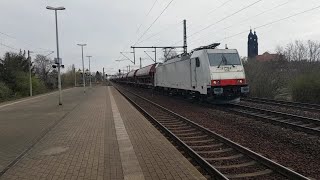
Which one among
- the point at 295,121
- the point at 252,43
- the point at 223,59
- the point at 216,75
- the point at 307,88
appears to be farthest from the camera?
the point at 252,43

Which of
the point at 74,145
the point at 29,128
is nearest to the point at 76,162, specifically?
the point at 74,145

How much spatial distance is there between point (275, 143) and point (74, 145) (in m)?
5.07

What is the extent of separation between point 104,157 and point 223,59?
546 inches

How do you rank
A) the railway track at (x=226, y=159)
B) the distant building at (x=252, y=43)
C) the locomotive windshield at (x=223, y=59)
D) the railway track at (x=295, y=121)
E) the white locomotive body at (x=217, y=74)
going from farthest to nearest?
the distant building at (x=252, y=43), the locomotive windshield at (x=223, y=59), the white locomotive body at (x=217, y=74), the railway track at (x=295, y=121), the railway track at (x=226, y=159)

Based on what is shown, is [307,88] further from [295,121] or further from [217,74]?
[295,121]

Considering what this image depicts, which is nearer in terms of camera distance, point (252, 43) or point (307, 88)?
point (307, 88)

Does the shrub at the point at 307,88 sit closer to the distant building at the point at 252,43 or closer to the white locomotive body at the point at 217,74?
the white locomotive body at the point at 217,74

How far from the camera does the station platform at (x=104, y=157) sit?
7.11 meters

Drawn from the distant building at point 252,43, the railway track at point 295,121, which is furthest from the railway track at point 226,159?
the distant building at point 252,43

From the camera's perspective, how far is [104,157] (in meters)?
8.52

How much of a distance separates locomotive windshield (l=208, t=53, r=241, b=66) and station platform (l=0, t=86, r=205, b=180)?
348 inches

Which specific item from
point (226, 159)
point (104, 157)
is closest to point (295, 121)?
point (226, 159)

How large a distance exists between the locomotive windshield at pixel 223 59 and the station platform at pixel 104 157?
8844 millimetres

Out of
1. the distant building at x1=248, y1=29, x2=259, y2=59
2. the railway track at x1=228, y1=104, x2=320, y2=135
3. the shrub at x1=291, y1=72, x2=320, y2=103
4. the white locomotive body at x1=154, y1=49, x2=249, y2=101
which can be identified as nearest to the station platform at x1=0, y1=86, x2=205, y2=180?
the railway track at x1=228, y1=104, x2=320, y2=135
